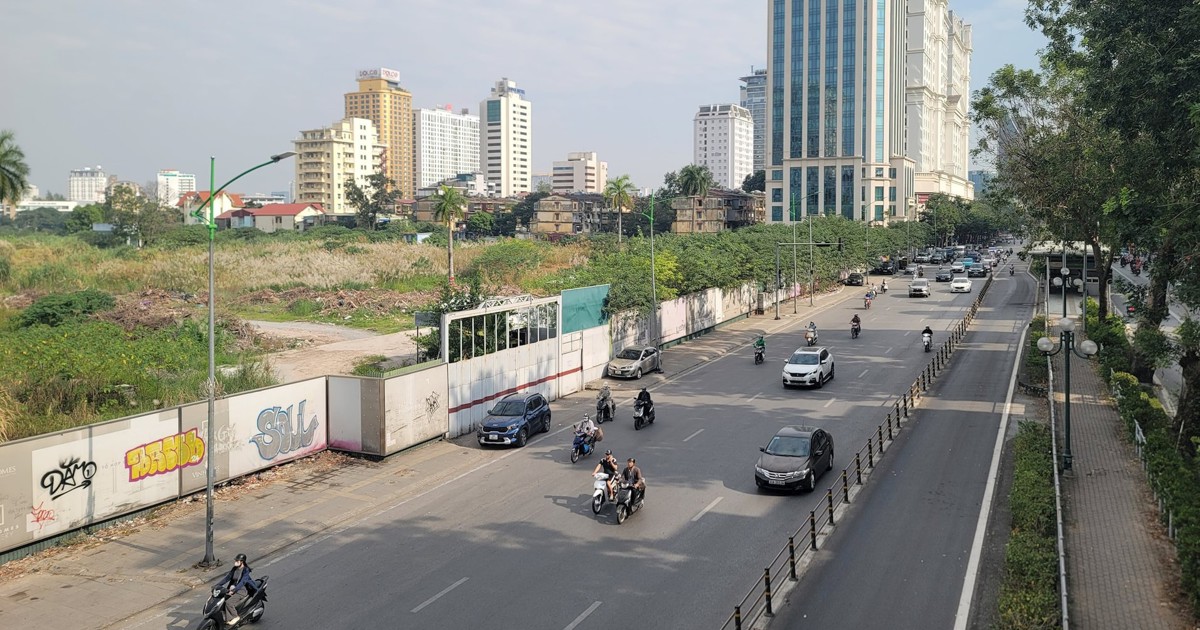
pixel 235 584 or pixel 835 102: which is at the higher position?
pixel 835 102

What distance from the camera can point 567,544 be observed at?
18406mm

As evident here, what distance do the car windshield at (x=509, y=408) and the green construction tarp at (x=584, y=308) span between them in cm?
766

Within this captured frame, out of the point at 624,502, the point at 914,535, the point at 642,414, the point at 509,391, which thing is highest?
the point at 509,391

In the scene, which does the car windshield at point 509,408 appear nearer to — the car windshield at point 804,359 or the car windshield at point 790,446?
the car windshield at point 790,446

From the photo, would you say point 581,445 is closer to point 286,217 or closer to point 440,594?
point 440,594

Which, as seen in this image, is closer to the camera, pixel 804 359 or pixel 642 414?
pixel 642 414

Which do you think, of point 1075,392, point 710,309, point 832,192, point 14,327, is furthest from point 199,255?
point 832,192

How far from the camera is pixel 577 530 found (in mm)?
19344

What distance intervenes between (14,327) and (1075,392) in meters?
46.9

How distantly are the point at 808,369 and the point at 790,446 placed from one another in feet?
45.5

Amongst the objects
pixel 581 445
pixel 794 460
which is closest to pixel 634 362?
pixel 581 445

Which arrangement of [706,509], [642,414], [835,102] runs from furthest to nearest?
[835,102], [642,414], [706,509]

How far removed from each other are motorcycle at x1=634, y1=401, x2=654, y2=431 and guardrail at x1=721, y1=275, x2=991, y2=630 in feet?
23.8

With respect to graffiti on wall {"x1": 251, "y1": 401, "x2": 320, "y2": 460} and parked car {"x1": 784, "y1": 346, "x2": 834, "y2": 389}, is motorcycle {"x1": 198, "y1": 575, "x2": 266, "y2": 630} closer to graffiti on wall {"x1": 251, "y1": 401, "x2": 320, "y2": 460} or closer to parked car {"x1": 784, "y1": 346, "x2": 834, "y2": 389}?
graffiti on wall {"x1": 251, "y1": 401, "x2": 320, "y2": 460}
